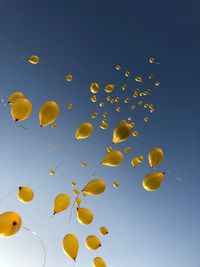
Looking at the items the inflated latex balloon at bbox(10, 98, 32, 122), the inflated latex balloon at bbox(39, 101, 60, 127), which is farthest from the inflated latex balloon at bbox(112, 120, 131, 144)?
the inflated latex balloon at bbox(10, 98, 32, 122)

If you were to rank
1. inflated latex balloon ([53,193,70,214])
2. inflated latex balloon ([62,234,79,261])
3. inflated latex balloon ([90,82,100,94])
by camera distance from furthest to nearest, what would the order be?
inflated latex balloon ([90,82,100,94]) < inflated latex balloon ([53,193,70,214]) < inflated latex balloon ([62,234,79,261])

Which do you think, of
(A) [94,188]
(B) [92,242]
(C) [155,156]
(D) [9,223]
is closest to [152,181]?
(C) [155,156]

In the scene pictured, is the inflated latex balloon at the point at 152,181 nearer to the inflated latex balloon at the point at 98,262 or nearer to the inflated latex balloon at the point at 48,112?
the inflated latex balloon at the point at 98,262

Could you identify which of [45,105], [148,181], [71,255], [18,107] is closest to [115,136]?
[148,181]

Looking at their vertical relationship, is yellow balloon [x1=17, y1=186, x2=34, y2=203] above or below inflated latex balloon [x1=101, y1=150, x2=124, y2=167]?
below

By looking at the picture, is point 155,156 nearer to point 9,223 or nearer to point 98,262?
point 98,262

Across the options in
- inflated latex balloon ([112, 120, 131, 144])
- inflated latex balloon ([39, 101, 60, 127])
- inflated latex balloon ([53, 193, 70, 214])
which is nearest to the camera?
inflated latex balloon ([53, 193, 70, 214])

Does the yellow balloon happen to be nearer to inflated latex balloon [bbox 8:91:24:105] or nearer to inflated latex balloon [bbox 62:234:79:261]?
inflated latex balloon [bbox 62:234:79:261]
